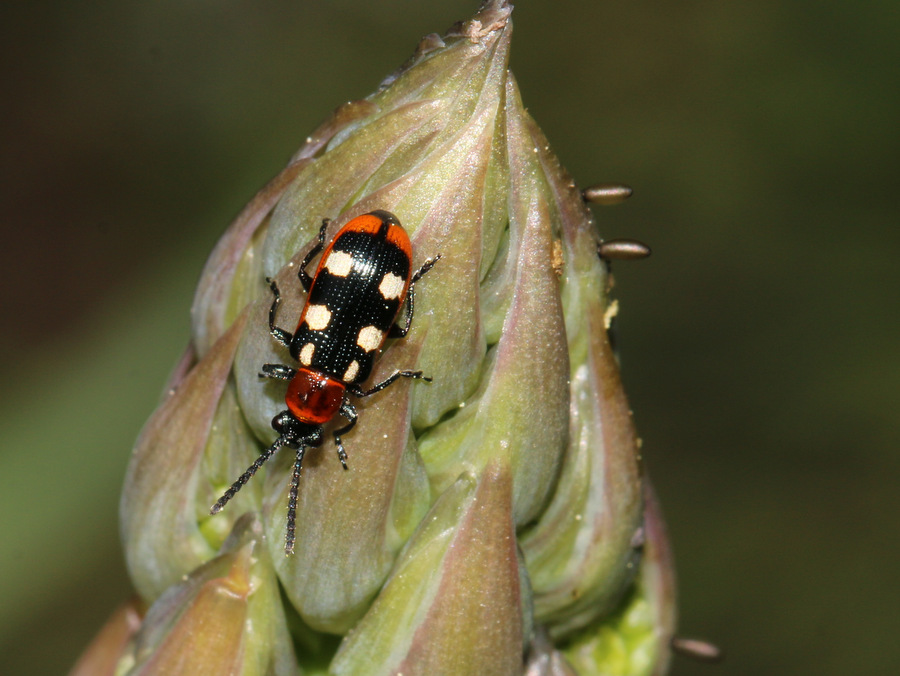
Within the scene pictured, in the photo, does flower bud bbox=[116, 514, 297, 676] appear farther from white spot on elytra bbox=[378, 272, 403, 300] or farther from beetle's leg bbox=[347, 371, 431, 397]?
white spot on elytra bbox=[378, 272, 403, 300]

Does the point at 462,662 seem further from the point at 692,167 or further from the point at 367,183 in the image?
the point at 692,167

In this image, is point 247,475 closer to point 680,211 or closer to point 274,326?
point 274,326

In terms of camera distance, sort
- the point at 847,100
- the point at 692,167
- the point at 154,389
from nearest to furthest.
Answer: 1. the point at 154,389
2. the point at 847,100
3. the point at 692,167

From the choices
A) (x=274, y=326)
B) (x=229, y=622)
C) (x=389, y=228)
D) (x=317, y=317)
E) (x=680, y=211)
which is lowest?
(x=680, y=211)

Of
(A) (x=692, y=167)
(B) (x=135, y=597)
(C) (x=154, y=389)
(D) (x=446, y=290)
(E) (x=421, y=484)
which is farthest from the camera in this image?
(A) (x=692, y=167)

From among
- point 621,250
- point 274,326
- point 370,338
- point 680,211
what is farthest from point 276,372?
point 680,211

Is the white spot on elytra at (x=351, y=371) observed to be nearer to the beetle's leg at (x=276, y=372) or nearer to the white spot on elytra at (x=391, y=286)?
the beetle's leg at (x=276, y=372)

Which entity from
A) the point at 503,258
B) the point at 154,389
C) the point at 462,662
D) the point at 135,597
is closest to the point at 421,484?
the point at 462,662
